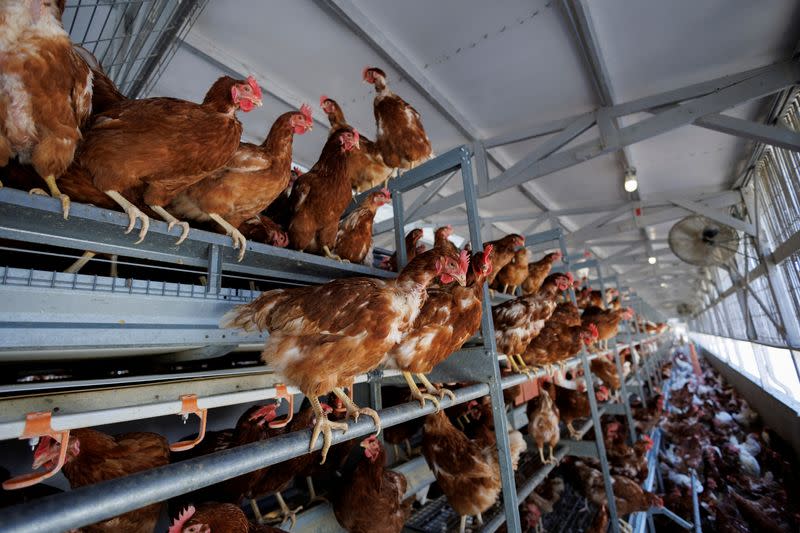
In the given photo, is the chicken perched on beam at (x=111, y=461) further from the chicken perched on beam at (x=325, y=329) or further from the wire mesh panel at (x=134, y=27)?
the wire mesh panel at (x=134, y=27)

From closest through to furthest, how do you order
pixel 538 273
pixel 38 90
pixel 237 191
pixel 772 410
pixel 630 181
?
pixel 38 90, pixel 237 191, pixel 538 273, pixel 630 181, pixel 772 410

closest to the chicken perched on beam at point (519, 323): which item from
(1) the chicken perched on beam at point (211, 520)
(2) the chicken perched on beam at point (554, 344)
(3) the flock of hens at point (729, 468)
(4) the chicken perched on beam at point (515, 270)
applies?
(2) the chicken perched on beam at point (554, 344)

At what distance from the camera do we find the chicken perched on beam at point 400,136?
7.88 feet

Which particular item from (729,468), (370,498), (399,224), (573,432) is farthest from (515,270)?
(729,468)

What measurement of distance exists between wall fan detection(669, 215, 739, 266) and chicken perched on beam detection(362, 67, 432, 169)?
19.5 ft

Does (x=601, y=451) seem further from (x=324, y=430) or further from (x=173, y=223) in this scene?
(x=173, y=223)

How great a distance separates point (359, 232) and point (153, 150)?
1264 millimetres

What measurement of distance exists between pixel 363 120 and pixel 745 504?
6.20 metres

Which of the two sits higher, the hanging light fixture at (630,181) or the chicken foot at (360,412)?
the hanging light fixture at (630,181)

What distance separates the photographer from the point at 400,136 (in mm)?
2408

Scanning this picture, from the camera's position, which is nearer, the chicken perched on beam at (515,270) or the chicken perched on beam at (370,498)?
the chicken perched on beam at (370,498)

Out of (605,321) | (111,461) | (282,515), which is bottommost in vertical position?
(282,515)

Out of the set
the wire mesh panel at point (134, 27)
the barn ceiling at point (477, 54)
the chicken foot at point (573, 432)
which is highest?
the barn ceiling at point (477, 54)

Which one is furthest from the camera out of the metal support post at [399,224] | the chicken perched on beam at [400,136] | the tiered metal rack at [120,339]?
the chicken perched on beam at [400,136]
